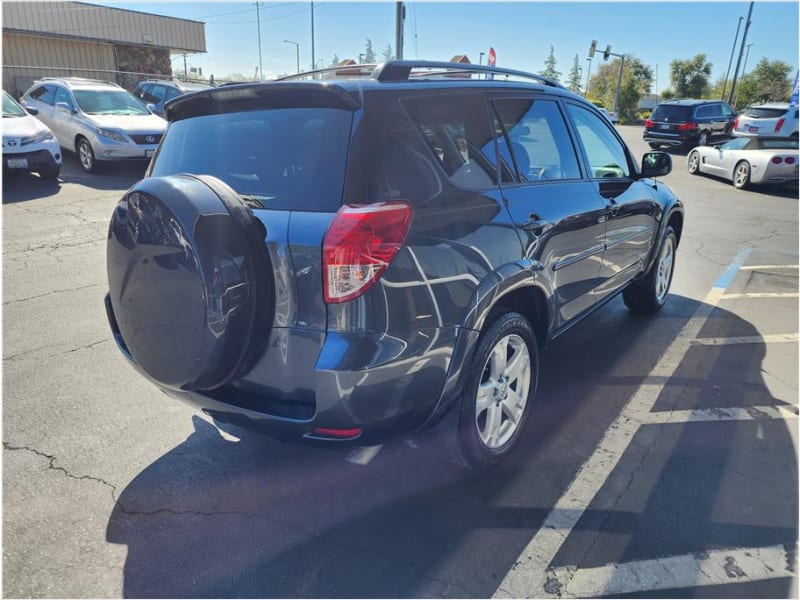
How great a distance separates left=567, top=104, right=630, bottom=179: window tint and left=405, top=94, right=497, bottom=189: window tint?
4.00 ft

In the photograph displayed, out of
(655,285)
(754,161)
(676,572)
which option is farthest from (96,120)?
(754,161)

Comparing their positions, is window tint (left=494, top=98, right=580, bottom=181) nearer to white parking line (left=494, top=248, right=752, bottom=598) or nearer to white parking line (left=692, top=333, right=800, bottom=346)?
white parking line (left=494, top=248, right=752, bottom=598)

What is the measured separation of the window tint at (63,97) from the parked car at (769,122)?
Answer: 16.8 m

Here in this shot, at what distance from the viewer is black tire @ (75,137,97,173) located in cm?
1085

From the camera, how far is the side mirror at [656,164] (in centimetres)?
435

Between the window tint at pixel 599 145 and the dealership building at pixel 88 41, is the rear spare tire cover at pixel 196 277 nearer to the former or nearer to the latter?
the window tint at pixel 599 145

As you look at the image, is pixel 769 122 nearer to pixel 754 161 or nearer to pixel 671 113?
pixel 671 113

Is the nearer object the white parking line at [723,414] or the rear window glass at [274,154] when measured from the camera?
the rear window glass at [274,154]

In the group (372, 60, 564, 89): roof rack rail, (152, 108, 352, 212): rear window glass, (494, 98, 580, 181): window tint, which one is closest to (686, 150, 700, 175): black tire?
(494, 98, 580, 181): window tint

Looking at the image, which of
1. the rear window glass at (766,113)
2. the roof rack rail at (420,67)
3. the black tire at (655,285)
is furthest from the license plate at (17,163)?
the rear window glass at (766,113)

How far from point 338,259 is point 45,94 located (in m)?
13.1

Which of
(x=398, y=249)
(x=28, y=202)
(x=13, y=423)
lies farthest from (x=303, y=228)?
(x=28, y=202)

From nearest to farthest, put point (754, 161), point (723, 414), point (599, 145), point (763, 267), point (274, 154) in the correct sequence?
point (274, 154)
point (723, 414)
point (599, 145)
point (763, 267)
point (754, 161)

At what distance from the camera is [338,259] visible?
2.01 metres
